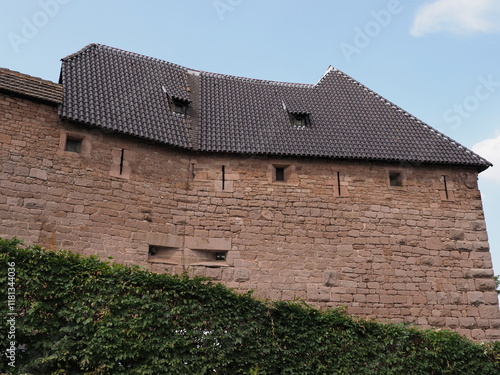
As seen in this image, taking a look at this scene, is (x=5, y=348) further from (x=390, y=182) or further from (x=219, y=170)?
(x=390, y=182)

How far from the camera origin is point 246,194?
13578 millimetres

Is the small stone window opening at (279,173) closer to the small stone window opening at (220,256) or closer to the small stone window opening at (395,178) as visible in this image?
the small stone window opening at (220,256)

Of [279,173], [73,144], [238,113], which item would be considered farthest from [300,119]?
[73,144]

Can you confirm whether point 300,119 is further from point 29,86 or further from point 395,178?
point 29,86

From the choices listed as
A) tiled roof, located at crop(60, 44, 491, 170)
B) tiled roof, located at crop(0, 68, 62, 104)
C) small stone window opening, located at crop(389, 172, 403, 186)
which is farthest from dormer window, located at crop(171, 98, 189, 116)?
small stone window opening, located at crop(389, 172, 403, 186)

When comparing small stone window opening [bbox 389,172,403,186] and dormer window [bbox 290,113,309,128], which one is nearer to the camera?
small stone window opening [bbox 389,172,403,186]

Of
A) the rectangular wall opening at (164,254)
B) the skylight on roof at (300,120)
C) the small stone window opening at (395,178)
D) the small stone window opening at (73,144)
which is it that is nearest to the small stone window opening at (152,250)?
the rectangular wall opening at (164,254)

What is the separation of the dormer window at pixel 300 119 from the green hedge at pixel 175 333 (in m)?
6.71

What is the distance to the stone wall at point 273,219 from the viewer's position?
11.9 m

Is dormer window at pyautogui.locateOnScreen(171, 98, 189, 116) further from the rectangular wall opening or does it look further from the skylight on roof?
the rectangular wall opening

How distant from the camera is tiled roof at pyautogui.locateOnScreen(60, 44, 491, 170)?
13.4 m

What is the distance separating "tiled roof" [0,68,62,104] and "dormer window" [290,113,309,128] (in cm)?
626

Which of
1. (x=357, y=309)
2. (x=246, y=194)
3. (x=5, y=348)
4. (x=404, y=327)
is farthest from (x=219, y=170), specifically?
(x=5, y=348)

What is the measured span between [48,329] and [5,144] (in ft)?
17.2
